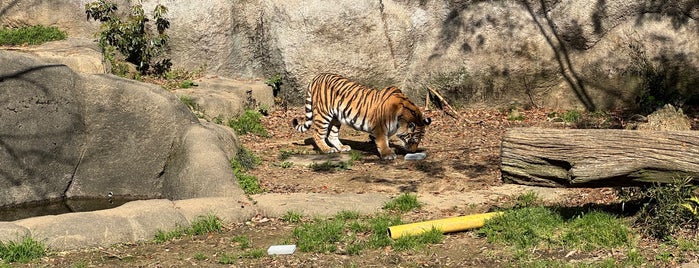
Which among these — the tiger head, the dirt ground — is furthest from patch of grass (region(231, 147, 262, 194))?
the tiger head

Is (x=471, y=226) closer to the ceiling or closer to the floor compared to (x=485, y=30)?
closer to the floor

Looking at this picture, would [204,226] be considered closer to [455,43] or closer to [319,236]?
[319,236]

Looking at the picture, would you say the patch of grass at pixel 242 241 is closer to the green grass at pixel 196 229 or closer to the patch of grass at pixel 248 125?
the green grass at pixel 196 229

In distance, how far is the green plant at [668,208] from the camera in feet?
23.5

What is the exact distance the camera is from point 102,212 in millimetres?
8477

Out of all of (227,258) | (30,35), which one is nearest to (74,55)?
(30,35)

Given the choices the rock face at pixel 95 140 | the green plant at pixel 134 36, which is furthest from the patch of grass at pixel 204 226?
the green plant at pixel 134 36

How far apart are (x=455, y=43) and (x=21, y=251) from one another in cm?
921

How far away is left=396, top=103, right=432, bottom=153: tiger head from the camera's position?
12352mm

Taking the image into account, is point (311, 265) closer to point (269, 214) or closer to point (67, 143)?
point (269, 214)

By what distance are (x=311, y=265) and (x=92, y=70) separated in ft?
24.2

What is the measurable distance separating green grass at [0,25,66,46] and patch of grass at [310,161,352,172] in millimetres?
5816

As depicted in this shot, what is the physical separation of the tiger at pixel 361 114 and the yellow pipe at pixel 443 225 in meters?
4.14

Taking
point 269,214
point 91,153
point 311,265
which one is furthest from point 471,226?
point 91,153
